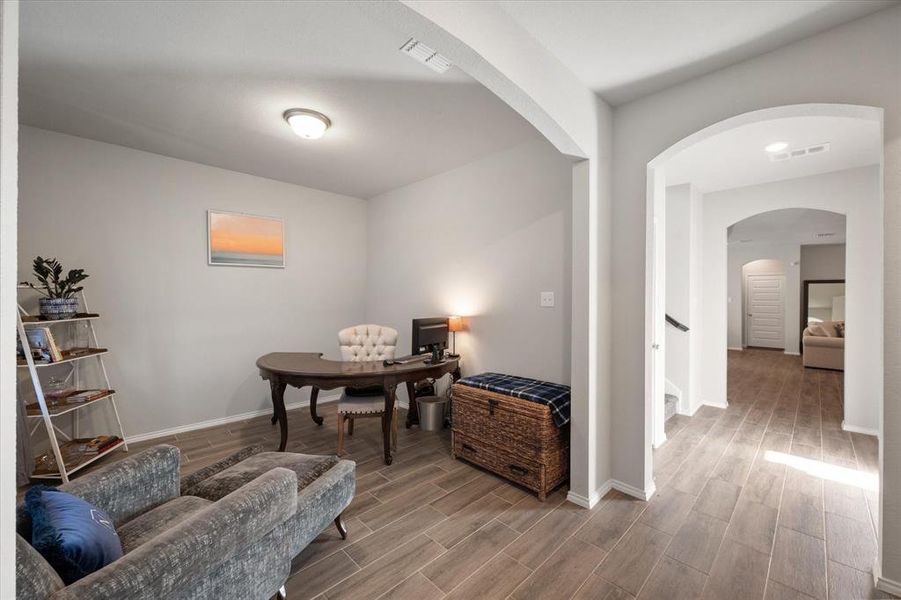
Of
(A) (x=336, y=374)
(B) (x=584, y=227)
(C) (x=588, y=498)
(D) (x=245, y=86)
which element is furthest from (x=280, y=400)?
(B) (x=584, y=227)

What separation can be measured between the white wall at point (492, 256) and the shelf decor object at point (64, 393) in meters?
2.80

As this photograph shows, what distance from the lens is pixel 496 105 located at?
2566mm

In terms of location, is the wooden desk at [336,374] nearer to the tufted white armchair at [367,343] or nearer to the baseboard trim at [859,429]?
the tufted white armchair at [367,343]

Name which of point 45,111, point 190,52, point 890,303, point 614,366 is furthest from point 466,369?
point 45,111

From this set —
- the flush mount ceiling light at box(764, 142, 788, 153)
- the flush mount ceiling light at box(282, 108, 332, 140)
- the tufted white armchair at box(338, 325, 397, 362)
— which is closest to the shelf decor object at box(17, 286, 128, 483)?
the tufted white armchair at box(338, 325, 397, 362)

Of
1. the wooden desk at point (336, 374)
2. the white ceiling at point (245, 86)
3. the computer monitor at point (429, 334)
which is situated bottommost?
the wooden desk at point (336, 374)

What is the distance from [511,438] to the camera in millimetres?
2576

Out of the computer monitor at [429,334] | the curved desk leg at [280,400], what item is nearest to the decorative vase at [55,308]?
the curved desk leg at [280,400]

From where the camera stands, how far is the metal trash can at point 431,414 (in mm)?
3656

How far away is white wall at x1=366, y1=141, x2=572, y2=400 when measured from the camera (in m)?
3.01

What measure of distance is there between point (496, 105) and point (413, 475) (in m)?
2.83

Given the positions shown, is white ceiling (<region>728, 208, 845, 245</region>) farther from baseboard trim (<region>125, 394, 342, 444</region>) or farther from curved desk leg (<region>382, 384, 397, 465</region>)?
baseboard trim (<region>125, 394, 342, 444</region>)

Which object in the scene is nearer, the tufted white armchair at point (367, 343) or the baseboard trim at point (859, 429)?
Result: the baseboard trim at point (859, 429)

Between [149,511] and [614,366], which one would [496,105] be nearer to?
[614,366]
